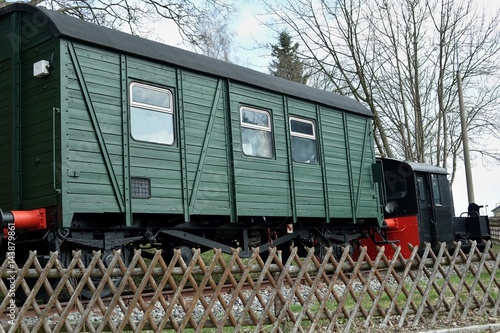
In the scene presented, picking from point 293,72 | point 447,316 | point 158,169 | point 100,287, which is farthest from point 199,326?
point 293,72

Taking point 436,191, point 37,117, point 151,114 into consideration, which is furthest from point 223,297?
point 436,191

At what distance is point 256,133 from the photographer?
1068cm

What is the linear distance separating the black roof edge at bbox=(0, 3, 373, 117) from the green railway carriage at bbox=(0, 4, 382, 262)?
28 millimetres

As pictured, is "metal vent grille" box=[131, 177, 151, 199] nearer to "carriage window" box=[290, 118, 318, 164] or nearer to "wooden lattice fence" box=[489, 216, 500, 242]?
"carriage window" box=[290, 118, 318, 164]

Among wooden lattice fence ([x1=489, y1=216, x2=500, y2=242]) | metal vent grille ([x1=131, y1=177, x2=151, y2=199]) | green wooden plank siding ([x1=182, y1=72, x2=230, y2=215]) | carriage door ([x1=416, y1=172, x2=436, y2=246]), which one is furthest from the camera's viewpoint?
wooden lattice fence ([x1=489, y1=216, x2=500, y2=242])

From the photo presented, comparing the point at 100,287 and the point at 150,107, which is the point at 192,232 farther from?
the point at 100,287

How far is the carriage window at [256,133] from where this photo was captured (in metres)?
10.4

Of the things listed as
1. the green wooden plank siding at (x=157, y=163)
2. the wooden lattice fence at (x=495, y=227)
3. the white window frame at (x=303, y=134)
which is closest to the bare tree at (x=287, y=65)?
the wooden lattice fence at (x=495, y=227)

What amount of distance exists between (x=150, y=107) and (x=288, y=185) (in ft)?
11.0

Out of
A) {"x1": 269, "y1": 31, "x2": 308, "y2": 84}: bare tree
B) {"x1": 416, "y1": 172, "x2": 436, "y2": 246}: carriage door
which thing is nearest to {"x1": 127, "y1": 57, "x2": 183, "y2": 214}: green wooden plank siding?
{"x1": 416, "y1": 172, "x2": 436, "y2": 246}: carriage door

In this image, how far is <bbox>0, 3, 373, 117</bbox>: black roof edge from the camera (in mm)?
8164

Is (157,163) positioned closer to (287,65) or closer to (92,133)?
(92,133)

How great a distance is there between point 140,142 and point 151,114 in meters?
0.52

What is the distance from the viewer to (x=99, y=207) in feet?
26.3
